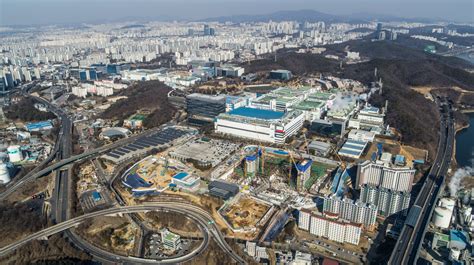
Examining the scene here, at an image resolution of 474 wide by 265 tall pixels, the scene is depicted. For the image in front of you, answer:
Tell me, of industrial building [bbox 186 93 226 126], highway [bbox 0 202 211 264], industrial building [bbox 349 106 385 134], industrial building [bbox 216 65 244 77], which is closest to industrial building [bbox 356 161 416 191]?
industrial building [bbox 349 106 385 134]

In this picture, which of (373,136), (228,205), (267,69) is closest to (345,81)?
(267,69)

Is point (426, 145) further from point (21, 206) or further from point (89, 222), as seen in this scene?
point (21, 206)

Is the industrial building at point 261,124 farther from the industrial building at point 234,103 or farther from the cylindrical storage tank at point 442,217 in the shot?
the cylindrical storage tank at point 442,217

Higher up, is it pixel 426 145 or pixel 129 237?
pixel 426 145

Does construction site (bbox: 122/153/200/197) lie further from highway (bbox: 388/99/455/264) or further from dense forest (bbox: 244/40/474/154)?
dense forest (bbox: 244/40/474/154)

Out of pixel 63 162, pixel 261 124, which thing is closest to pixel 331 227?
pixel 261 124
